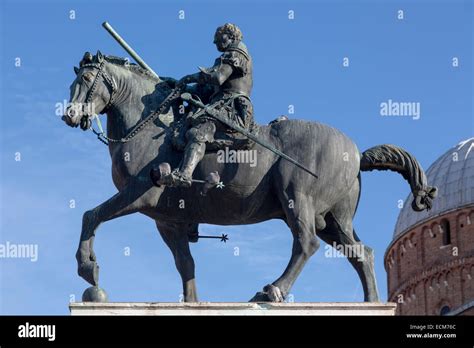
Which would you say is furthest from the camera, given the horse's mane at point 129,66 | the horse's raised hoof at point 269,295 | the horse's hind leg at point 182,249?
the horse's mane at point 129,66

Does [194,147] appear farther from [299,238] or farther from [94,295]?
[94,295]

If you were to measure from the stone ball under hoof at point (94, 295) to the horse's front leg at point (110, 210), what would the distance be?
740 millimetres

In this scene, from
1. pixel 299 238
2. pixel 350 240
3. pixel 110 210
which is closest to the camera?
pixel 299 238

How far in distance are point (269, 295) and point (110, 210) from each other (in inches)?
105

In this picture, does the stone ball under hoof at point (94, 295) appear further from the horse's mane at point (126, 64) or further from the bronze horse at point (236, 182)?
the horse's mane at point (126, 64)

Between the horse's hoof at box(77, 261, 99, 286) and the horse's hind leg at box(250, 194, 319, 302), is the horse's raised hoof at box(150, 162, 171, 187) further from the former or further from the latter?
the horse's hind leg at box(250, 194, 319, 302)

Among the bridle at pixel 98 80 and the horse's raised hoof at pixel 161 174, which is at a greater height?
the bridle at pixel 98 80

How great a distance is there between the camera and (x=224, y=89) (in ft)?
79.0

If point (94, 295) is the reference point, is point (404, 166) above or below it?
above

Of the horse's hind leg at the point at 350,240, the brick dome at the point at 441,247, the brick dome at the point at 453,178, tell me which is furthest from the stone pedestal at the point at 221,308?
the brick dome at the point at 441,247

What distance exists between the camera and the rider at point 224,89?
2322 cm

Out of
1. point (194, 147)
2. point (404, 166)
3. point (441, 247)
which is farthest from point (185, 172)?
point (441, 247)
